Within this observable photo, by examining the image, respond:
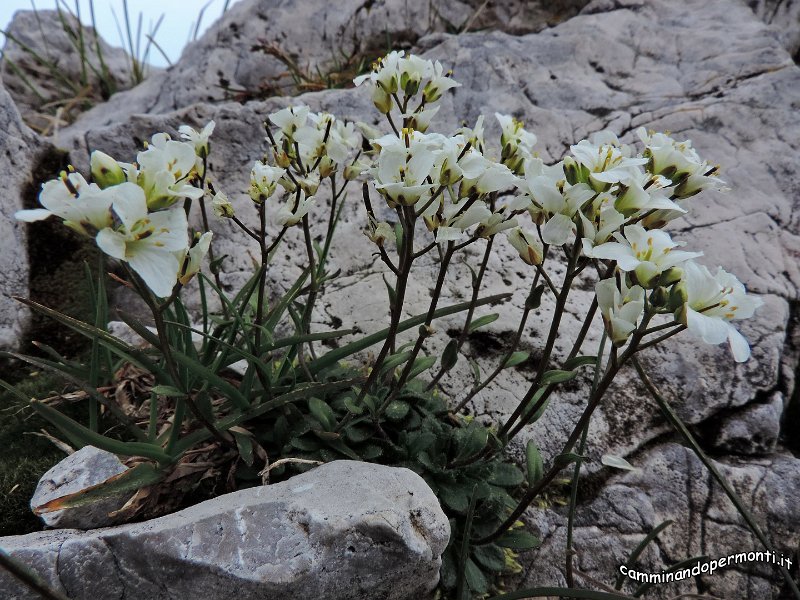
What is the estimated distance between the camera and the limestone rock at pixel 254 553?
1262 millimetres

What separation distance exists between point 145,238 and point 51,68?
16.9 feet

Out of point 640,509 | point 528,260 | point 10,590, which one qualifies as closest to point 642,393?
point 640,509

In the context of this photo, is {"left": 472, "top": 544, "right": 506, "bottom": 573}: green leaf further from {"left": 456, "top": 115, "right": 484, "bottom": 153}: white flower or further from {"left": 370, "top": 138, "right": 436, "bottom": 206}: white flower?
{"left": 456, "top": 115, "right": 484, "bottom": 153}: white flower

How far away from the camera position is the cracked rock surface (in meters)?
2.00

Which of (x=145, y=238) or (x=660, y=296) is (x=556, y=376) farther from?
(x=145, y=238)

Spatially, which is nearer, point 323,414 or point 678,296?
point 678,296

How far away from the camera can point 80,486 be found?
1.52 metres

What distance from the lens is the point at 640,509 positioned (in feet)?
6.47

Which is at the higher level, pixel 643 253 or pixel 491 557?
pixel 643 253

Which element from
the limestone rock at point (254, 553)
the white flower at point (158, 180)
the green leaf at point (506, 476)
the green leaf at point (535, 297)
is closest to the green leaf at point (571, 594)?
the limestone rock at point (254, 553)

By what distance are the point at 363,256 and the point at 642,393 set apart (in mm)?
1469

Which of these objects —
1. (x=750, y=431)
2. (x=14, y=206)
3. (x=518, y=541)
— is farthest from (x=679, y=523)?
(x=14, y=206)

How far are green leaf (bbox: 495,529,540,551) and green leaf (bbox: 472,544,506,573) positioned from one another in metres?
0.03

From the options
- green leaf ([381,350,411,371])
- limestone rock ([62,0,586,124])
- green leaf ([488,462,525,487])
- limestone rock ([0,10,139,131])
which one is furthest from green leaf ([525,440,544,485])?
limestone rock ([0,10,139,131])
